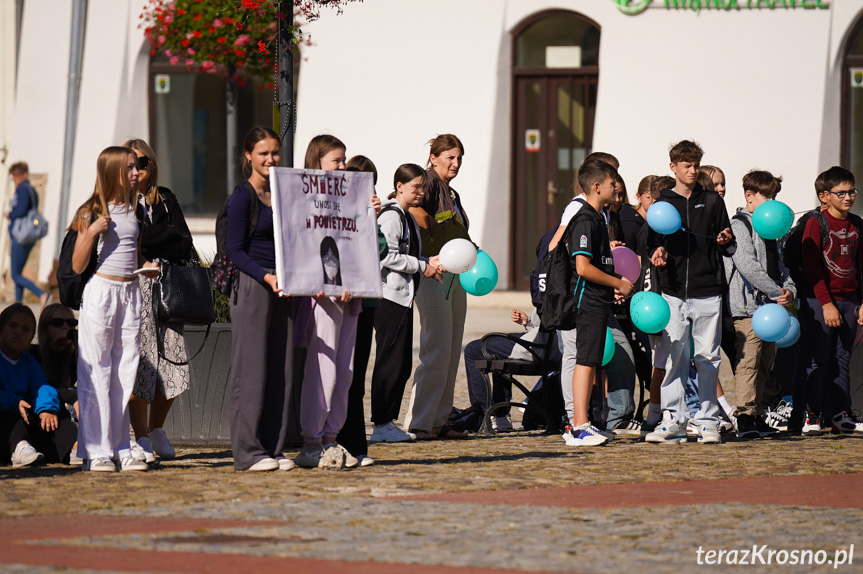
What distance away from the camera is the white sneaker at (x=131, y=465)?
289 inches

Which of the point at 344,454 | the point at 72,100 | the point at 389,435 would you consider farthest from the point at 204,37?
the point at 344,454

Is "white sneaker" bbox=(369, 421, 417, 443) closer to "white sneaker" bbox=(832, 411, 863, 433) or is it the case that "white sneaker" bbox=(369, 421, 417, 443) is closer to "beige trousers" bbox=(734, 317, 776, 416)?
"beige trousers" bbox=(734, 317, 776, 416)

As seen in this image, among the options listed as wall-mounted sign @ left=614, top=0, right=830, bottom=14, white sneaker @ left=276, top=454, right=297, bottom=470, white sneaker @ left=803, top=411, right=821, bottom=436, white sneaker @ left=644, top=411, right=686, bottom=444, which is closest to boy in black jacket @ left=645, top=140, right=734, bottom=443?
white sneaker @ left=644, top=411, right=686, bottom=444

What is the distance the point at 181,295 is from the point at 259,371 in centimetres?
87

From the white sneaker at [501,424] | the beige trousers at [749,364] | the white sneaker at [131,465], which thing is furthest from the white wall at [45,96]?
the white sneaker at [131,465]

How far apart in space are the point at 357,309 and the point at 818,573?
10.6ft

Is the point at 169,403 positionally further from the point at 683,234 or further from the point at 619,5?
the point at 619,5

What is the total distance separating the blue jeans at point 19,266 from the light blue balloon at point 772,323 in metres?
12.0

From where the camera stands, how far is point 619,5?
17.8m

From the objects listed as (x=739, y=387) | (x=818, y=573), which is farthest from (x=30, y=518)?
(x=739, y=387)

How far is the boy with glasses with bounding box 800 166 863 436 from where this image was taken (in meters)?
9.34

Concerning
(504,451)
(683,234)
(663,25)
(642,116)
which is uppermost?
(663,25)

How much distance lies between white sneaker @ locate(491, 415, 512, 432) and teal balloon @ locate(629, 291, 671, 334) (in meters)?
1.43

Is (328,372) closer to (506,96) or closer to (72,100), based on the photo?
(506,96)
